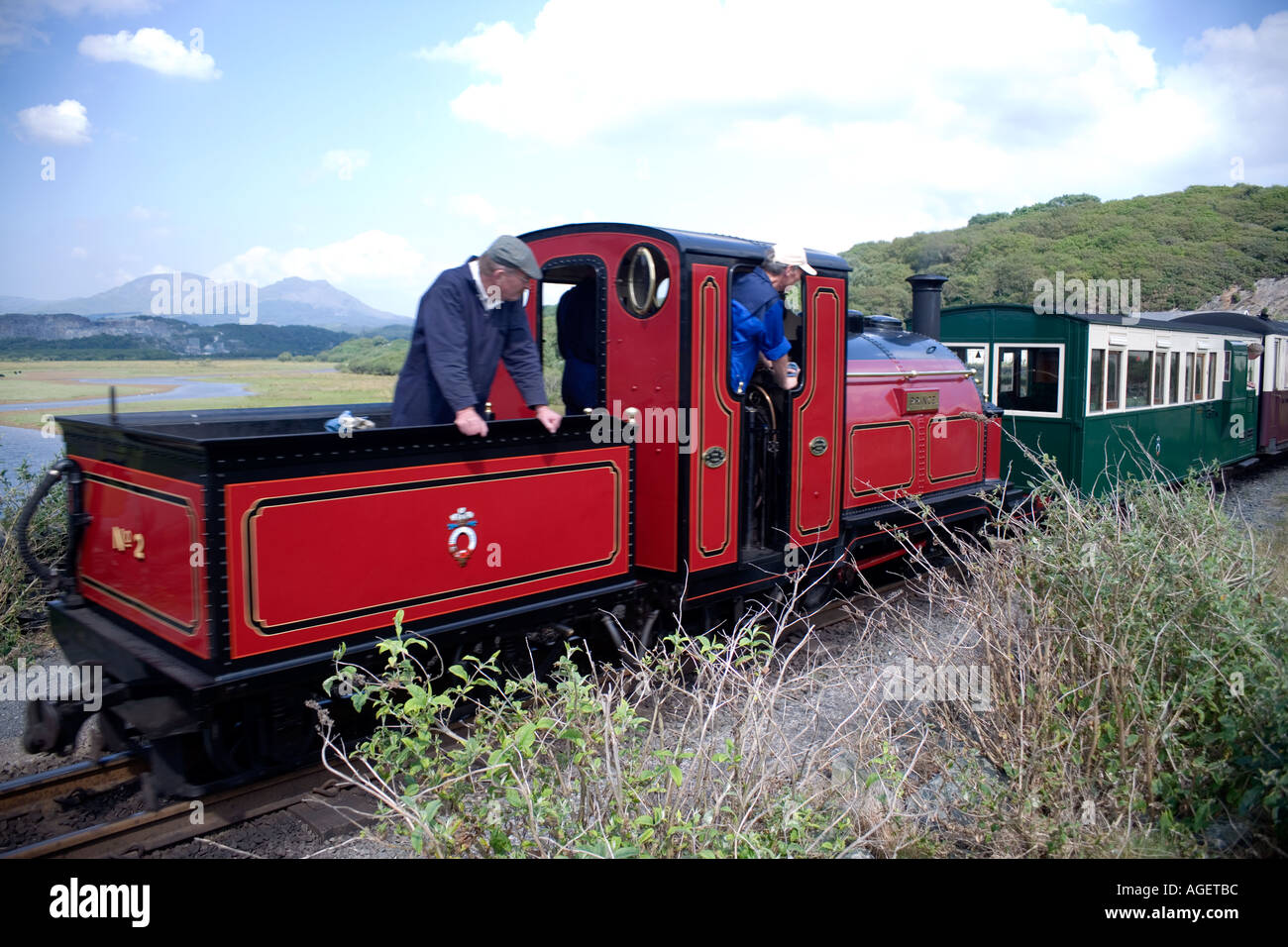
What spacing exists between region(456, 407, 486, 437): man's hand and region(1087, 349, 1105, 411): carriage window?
7990 millimetres

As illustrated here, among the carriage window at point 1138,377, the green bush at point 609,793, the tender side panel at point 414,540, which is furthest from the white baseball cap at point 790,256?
the carriage window at point 1138,377

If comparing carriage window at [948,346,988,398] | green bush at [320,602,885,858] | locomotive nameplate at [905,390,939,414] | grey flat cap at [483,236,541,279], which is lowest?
green bush at [320,602,885,858]

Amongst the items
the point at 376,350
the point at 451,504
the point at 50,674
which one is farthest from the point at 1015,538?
the point at 376,350

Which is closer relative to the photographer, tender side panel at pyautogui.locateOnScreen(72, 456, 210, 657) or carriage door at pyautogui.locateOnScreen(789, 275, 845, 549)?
tender side panel at pyautogui.locateOnScreen(72, 456, 210, 657)

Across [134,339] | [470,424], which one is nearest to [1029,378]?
[470,424]

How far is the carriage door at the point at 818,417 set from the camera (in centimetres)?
571

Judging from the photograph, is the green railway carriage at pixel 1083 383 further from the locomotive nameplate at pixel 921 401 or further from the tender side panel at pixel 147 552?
the tender side panel at pixel 147 552

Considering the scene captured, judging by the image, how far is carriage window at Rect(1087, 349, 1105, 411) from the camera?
9.79m

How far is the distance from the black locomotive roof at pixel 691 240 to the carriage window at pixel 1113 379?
5994mm

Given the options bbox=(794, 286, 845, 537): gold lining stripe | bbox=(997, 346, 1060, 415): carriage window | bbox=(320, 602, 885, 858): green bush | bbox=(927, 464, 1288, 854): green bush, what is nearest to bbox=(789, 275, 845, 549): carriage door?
bbox=(794, 286, 845, 537): gold lining stripe

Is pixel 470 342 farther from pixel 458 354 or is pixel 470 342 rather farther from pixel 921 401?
pixel 921 401

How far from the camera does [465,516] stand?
404 cm

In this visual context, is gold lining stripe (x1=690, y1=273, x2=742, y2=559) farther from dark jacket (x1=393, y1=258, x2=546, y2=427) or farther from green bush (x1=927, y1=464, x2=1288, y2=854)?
green bush (x1=927, y1=464, x2=1288, y2=854)

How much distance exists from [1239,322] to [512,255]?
639 inches
